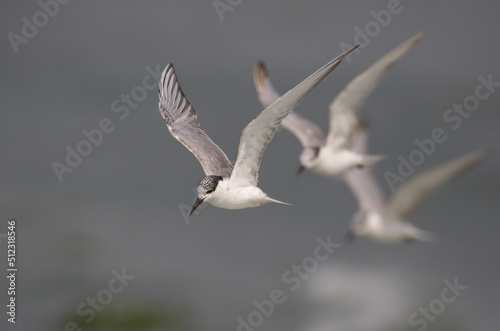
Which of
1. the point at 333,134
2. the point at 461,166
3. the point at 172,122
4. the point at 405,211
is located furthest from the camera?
the point at 333,134

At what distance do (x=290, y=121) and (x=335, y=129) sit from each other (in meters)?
0.51

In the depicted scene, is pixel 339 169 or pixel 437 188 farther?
pixel 339 169

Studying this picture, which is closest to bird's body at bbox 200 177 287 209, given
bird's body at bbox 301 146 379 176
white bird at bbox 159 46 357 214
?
white bird at bbox 159 46 357 214

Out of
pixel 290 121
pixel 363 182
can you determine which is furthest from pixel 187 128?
pixel 363 182

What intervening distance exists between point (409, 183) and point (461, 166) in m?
0.65

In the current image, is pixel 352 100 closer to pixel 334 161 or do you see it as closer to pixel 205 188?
pixel 334 161

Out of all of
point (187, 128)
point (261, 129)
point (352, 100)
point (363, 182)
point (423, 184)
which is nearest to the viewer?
point (261, 129)

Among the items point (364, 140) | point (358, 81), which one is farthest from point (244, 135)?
point (364, 140)

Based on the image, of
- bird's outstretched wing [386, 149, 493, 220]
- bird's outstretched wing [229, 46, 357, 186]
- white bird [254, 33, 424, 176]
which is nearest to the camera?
bird's outstretched wing [229, 46, 357, 186]

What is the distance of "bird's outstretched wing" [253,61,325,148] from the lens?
538cm

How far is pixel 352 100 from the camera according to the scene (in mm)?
4715

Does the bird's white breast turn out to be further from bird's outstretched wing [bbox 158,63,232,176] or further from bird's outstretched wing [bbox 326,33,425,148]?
bird's outstretched wing [bbox 326,33,425,148]

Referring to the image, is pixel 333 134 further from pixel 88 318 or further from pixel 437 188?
pixel 88 318

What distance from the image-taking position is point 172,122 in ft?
13.7
